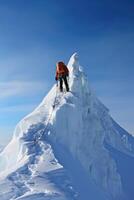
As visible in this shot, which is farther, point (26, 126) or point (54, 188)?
point (26, 126)

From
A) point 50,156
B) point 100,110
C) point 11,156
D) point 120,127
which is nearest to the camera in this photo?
point 50,156

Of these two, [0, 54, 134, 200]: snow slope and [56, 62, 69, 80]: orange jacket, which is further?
[0, 54, 134, 200]: snow slope

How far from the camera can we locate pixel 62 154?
51.8m

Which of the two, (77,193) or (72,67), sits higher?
(72,67)

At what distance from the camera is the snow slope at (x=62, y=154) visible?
4353cm

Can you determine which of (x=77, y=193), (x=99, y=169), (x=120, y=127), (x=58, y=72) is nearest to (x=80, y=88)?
(x=99, y=169)

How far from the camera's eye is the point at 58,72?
30.2 meters

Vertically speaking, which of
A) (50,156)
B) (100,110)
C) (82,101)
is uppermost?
(100,110)

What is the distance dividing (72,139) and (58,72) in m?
26.6

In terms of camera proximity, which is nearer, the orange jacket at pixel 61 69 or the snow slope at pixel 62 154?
the orange jacket at pixel 61 69

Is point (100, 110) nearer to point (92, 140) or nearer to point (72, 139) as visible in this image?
point (92, 140)

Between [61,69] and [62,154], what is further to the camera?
[62,154]

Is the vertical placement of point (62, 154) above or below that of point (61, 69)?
below

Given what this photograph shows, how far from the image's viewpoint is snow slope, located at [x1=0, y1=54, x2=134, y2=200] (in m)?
43.5
